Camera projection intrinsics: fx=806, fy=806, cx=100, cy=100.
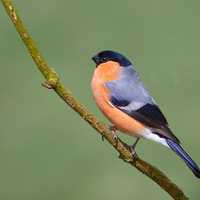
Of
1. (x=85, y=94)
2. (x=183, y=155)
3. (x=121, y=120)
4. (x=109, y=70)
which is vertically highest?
(x=85, y=94)

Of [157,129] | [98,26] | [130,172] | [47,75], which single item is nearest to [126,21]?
[98,26]

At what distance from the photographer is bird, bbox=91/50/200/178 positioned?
2.05 metres

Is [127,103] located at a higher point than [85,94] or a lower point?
lower

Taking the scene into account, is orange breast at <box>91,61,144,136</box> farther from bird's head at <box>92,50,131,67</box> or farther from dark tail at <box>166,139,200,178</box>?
dark tail at <box>166,139,200,178</box>

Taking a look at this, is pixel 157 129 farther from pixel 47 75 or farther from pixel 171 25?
pixel 171 25

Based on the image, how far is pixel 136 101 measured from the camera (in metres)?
2.06

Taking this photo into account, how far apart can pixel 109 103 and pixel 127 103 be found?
52 mm

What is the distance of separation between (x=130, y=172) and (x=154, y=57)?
1.15m

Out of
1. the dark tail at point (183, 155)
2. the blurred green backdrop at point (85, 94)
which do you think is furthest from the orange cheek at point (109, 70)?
the blurred green backdrop at point (85, 94)

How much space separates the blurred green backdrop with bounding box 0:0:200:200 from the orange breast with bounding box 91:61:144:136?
1826 millimetres

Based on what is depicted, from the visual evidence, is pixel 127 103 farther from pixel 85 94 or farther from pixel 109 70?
pixel 85 94

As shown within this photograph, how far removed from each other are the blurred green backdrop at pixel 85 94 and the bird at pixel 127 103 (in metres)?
1.84

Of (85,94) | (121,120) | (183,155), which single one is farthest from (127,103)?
(85,94)

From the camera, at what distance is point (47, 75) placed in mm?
1405
